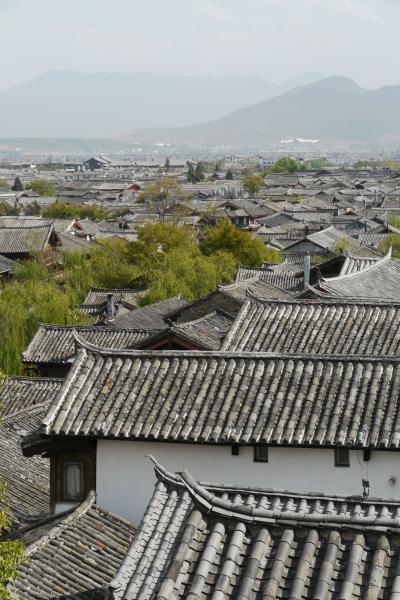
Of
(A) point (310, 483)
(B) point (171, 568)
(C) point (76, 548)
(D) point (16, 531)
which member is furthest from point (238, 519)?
(D) point (16, 531)

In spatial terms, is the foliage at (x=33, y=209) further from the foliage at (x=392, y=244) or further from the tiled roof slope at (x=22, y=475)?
the tiled roof slope at (x=22, y=475)

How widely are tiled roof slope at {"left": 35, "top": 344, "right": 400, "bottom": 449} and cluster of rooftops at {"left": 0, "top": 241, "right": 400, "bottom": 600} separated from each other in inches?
0.8

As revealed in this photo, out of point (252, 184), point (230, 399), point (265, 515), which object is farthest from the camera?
point (252, 184)

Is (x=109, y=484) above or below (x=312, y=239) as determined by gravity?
above

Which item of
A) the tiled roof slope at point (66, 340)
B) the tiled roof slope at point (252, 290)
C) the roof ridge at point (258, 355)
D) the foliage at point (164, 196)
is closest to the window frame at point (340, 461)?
the roof ridge at point (258, 355)

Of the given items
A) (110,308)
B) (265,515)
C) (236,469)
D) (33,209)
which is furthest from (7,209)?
(265,515)

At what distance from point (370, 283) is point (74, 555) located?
16030 mm

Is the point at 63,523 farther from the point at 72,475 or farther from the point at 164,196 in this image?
the point at 164,196

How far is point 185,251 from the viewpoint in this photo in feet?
168

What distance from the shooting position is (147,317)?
33562mm

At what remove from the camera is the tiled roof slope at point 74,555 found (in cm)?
1006

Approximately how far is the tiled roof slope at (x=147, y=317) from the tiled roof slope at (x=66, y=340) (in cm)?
227

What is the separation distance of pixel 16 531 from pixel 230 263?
37306 mm

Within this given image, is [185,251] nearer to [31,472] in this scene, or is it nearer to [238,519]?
[31,472]
